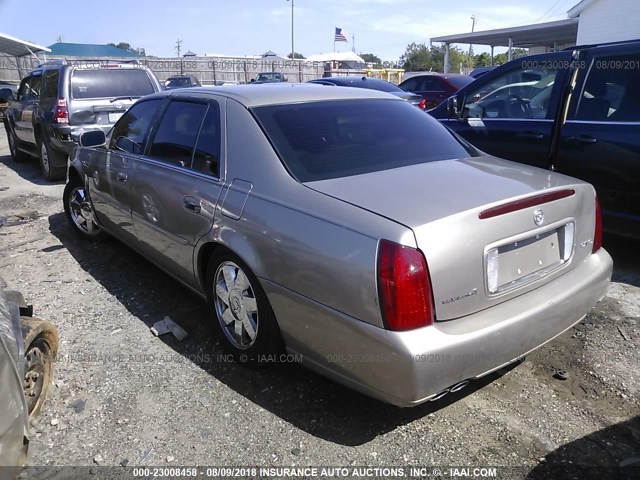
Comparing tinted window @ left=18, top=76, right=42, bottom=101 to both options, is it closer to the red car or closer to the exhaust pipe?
the red car

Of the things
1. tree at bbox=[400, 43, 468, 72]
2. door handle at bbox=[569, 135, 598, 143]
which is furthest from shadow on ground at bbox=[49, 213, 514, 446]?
tree at bbox=[400, 43, 468, 72]

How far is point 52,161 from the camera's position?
8609 millimetres

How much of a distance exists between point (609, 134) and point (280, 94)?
2.80 m

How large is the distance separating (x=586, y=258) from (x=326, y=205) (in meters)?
1.56

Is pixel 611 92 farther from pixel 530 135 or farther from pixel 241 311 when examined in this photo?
pixel 241 311

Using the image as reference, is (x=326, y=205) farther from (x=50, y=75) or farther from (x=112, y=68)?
(x=50, y=75)

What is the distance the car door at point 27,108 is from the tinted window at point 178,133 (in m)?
6.36

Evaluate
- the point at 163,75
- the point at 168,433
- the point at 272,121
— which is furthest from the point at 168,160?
the point at 163,75

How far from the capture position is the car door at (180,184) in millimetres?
3273

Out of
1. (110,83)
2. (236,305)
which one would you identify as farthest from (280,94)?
(110,83)

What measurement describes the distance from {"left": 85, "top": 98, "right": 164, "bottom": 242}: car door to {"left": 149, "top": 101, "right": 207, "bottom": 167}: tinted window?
0.69ft

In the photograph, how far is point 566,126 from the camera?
4.75 m

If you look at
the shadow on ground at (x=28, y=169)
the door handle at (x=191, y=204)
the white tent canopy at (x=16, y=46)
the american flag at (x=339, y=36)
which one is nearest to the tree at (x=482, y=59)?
the american flag at (x=339, y=36)

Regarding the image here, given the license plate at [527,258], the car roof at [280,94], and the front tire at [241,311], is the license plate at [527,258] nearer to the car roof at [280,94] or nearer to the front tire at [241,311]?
the front tire at [241,311]
